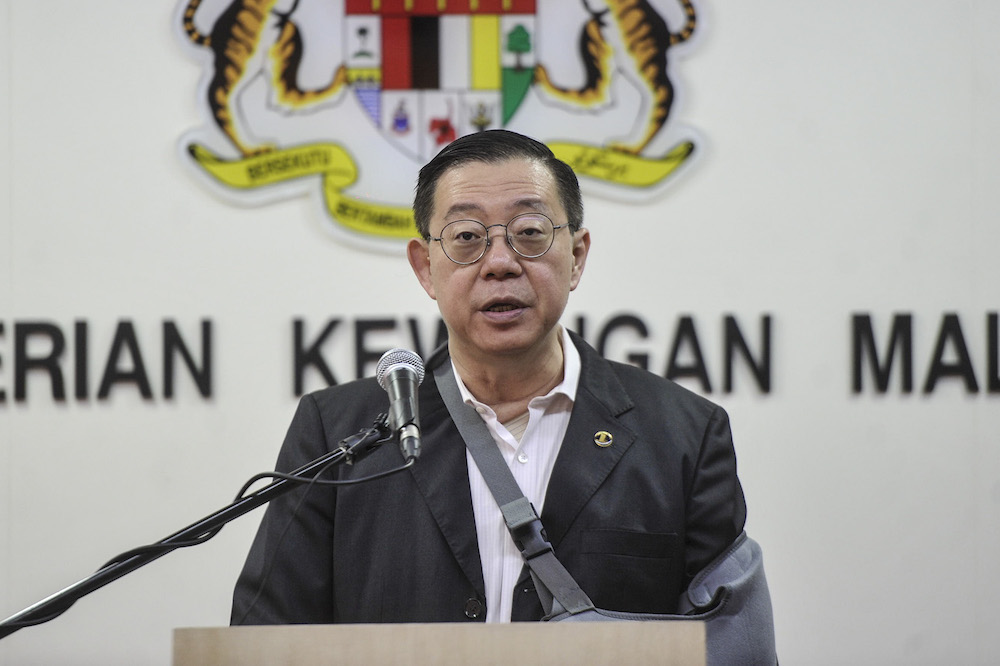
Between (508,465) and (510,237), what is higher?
(510,237)

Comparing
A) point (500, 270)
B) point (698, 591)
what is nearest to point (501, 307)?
point (500, 270)

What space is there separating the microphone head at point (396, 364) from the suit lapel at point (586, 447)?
0.49 metres

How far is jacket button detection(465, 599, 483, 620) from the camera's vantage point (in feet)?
5.60

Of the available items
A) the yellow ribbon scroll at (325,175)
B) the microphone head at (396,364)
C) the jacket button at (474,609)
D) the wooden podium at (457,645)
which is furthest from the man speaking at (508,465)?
the yellow ribbon scroll at (325,175)

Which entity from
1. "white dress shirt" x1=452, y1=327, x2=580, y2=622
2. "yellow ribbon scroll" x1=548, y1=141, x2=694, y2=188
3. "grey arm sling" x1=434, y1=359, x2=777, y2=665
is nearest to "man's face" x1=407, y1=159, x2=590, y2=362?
"white dress shirt" x1=452, y1=327, x2=580, y2=622

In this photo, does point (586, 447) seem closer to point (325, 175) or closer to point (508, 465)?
point (508, 465)

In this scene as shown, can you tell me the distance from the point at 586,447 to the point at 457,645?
74 centimetres

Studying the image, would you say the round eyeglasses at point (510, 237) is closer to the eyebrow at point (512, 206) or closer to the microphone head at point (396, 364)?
the eyebrow at point (512, 206)

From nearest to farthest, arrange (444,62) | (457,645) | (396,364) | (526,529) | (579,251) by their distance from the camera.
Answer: (457,645)
(396,364)
(526,529)
(579,251)
(444,62)

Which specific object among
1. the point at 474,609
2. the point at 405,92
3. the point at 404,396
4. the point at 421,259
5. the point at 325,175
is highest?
the point at 405,92

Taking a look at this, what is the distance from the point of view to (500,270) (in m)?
1.78

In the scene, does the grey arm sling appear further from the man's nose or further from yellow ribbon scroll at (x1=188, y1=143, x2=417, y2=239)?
yellow ribbon scroll at (x1=188, y1=143, x2=417, y2=239)

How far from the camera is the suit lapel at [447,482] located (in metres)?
1.74

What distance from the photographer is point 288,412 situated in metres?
2.95
